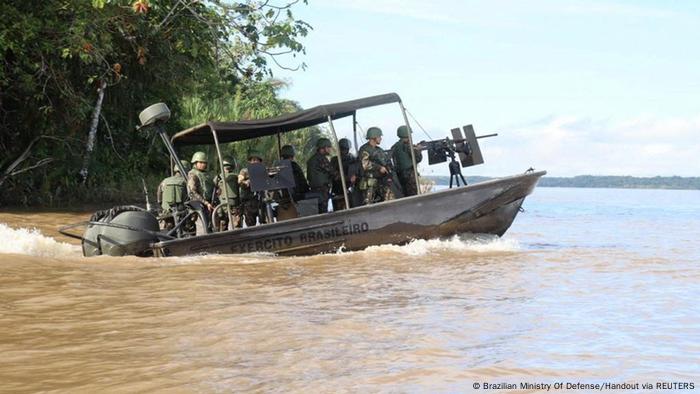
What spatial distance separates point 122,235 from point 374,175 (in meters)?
3.92

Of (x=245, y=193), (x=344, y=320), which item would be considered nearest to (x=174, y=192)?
(x=245, y=193)

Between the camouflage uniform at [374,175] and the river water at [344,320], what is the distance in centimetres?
92

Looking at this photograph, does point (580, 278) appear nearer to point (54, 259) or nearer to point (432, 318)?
point (432, 318)

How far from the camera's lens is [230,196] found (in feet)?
43.2

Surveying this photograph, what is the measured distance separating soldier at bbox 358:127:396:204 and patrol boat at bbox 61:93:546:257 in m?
0.60

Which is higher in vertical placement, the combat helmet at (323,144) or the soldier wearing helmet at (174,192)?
the combat helmet at (323,144)

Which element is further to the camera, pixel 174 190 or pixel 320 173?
pixel 320 173

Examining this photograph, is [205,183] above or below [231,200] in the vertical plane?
above

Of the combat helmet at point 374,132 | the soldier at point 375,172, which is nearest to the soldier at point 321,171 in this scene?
the soldier at point 375,172

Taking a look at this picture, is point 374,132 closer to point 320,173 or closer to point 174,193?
point 320,173

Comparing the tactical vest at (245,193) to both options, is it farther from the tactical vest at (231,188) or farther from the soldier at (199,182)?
the soldier at (199,182)

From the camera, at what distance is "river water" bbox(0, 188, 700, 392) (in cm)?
580

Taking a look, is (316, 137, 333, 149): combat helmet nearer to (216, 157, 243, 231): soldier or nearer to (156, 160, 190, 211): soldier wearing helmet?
(216, 157, 243, 231): soldier

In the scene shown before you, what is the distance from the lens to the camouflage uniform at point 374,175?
13258 mm
